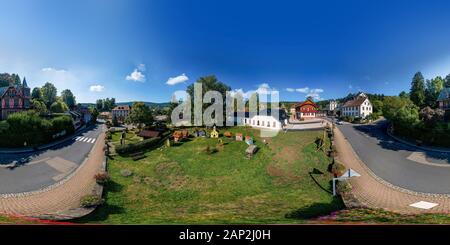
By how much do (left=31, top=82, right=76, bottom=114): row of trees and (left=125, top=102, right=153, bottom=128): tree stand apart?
4.55ft

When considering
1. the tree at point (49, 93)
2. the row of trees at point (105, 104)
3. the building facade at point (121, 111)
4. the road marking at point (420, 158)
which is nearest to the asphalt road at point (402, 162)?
the road marking at point (420, 158)

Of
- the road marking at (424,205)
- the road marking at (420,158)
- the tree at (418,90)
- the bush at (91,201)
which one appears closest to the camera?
the bush at (91,201)

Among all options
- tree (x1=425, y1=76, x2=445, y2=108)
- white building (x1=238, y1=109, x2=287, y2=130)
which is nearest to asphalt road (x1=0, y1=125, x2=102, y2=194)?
white building (x1=238, y1=109, x2=287, y2=130)

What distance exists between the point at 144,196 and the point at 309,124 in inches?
226

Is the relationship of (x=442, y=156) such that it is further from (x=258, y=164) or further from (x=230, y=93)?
(x=230, y=93)

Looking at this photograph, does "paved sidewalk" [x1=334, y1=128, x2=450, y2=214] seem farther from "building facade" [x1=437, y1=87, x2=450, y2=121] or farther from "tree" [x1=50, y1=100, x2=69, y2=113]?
"tree" [x1=50, y1=100, x2=69, y2=113]

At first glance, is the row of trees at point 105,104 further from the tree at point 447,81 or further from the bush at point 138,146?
the tree at point 447,81

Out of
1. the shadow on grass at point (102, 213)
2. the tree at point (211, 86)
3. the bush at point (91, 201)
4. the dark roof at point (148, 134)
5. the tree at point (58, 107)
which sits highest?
the tree at point (211, 86)

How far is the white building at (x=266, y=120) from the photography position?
6.12 m

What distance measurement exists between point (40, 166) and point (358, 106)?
27.9 ft

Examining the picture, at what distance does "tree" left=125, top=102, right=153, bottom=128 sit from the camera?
558 centimetres

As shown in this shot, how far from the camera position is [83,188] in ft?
18.1

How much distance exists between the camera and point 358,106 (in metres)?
6.14

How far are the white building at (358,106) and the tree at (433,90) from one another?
4.55 feet
